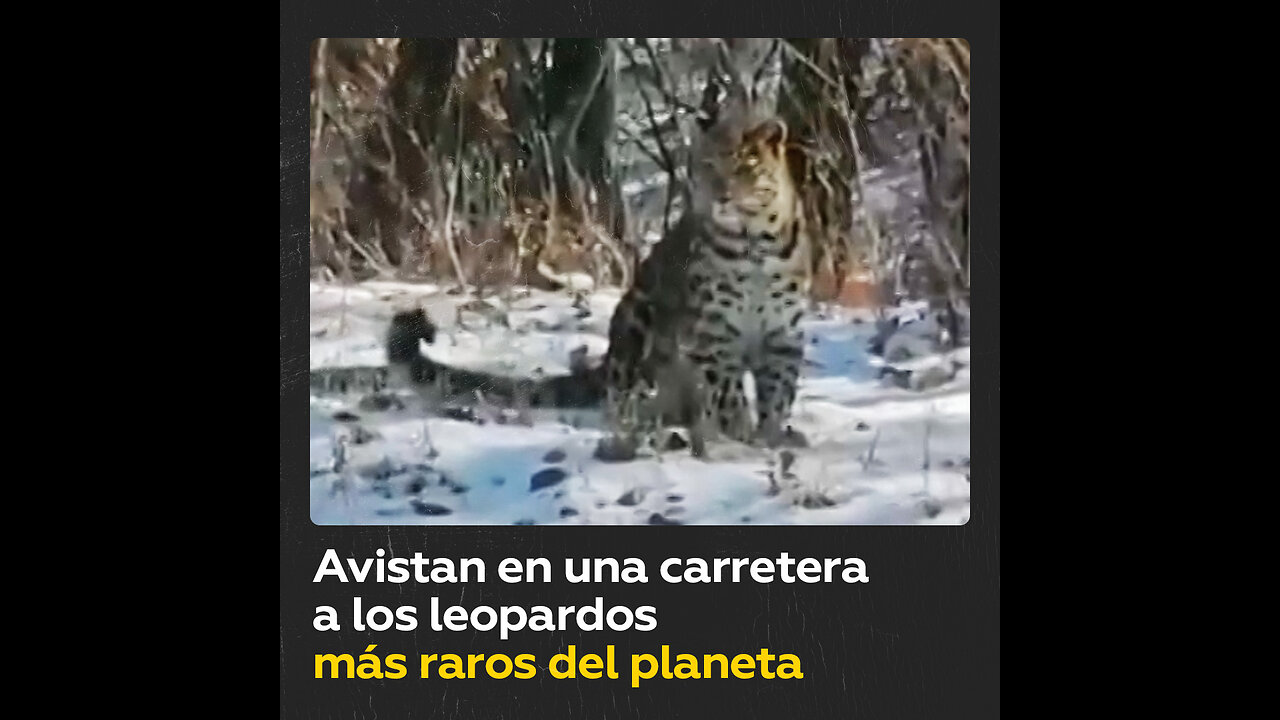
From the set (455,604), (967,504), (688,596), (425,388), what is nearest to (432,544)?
(455,604)

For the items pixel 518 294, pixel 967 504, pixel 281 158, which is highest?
pixel 281 158

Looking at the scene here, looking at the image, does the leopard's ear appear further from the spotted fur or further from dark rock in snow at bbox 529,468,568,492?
dark rock in snow at bbox 529,468,568,492

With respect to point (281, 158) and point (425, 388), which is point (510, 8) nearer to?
point (281, 158)

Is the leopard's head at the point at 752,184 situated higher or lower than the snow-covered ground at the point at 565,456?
higher

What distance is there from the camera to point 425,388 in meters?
2.58

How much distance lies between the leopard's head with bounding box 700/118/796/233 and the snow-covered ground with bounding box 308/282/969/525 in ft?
0.86

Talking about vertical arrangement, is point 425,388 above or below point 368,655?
above

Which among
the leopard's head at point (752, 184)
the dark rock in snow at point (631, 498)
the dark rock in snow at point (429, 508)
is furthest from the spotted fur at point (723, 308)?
the dark rock in snow at point (429, 508)

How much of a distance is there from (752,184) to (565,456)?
67 cm

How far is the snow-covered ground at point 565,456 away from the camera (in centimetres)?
256

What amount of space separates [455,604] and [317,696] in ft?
1.05

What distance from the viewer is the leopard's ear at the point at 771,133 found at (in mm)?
2609

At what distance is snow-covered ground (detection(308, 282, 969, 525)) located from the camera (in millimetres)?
2561

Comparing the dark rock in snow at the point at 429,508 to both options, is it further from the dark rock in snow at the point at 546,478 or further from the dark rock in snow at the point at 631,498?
the dark rock in snow at the point at 631,498
